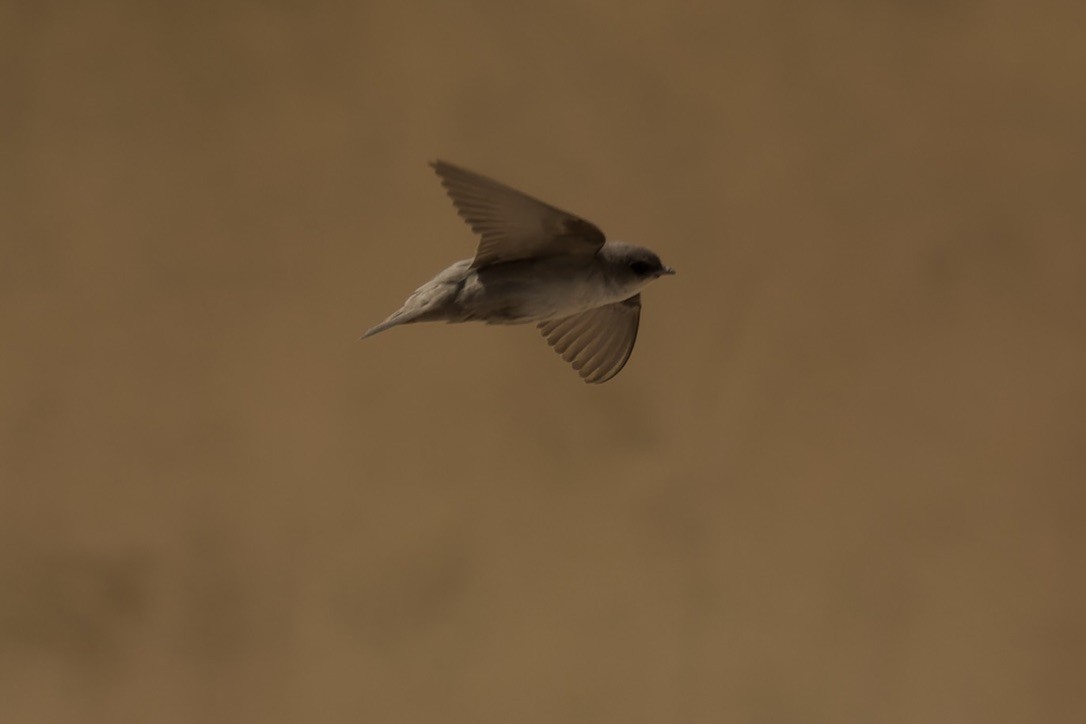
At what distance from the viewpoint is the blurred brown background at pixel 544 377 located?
1514mm

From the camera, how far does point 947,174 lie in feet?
5.26

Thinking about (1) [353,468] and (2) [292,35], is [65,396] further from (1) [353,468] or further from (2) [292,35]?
(2) [292,35]

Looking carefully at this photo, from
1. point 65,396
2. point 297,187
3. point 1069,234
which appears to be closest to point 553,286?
point 297,187

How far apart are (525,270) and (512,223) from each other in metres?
0.03

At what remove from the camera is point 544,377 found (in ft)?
5.35

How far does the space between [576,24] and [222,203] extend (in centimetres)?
50

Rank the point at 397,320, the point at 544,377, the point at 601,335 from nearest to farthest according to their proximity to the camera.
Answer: the point at 397,320 → the point at 601,335 → the point at 544,377

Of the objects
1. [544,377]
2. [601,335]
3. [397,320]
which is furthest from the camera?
[544,377]

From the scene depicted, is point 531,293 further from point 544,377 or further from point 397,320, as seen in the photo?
point 544,377

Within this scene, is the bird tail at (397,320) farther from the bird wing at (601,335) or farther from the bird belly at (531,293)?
the bird wing at (601,335)

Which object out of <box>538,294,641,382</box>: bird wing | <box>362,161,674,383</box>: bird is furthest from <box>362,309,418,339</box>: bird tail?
<box>538,294,641,382</box>: bird wing

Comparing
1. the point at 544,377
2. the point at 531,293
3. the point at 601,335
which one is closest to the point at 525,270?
the point at 531,293

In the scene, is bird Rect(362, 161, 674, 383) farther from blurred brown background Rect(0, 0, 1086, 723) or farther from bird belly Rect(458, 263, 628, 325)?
blurred brown background Rect(0, 0, 1086, 723)

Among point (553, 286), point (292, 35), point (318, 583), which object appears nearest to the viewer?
point (553, 286)
